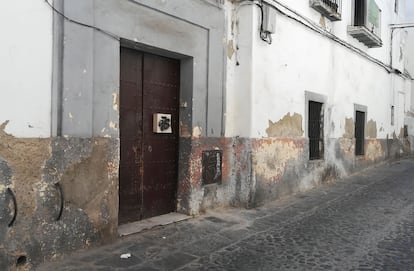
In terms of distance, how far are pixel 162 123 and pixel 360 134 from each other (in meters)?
8.77

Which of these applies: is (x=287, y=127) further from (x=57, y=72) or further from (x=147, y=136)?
(x=57, y=72)

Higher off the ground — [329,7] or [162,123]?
[329,7]

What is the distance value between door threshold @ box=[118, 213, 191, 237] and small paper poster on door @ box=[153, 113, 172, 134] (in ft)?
3.78

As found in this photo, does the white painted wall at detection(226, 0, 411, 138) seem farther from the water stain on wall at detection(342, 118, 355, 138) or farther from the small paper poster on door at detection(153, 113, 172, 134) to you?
the small paper poster on door at detection(153, 113, 172, 134)

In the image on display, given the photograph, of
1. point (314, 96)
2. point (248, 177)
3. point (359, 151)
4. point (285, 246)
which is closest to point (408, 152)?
point (359, 151)

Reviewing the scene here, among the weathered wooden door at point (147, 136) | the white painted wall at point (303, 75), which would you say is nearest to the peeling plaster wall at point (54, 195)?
the weathered wooden door at point (147, 136)

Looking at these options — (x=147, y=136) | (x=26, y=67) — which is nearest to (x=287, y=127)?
(x=147, y=136)

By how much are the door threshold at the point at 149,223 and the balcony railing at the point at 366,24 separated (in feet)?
25.3

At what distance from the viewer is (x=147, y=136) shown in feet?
19.3

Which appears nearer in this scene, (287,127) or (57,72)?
(57,72)

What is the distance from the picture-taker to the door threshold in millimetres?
5384

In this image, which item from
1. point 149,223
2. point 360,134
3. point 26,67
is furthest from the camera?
point 360,134

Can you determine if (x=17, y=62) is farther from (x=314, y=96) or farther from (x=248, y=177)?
(x=314, y=96)

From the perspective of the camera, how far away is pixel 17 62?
3979 mm
